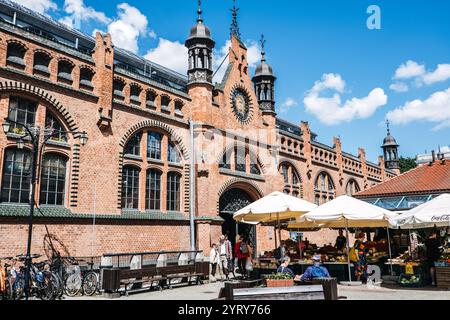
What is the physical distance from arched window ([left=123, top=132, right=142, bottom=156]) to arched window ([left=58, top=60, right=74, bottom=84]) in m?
3.92

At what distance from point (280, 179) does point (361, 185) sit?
56.8ft

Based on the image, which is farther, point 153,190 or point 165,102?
point 165,102

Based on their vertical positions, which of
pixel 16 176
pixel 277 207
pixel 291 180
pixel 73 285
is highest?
pixel 291 180

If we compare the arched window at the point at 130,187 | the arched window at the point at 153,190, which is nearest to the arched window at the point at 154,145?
the arched window at the point at 153,190

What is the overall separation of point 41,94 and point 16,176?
11.0ft

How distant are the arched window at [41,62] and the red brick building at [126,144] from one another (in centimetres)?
4

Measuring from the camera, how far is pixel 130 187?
737 inches

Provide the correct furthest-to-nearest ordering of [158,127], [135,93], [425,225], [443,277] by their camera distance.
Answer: [158,127] → [135,93] → [425,225] → [443,277]

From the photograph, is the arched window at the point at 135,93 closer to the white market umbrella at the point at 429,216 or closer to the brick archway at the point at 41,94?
the brick archway at the point at 41,94

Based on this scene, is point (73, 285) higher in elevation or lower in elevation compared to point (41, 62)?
lower

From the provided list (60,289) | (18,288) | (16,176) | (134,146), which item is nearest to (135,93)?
(134,146)

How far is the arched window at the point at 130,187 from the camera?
18391 mm

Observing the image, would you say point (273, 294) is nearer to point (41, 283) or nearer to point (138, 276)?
point (138, 276)
